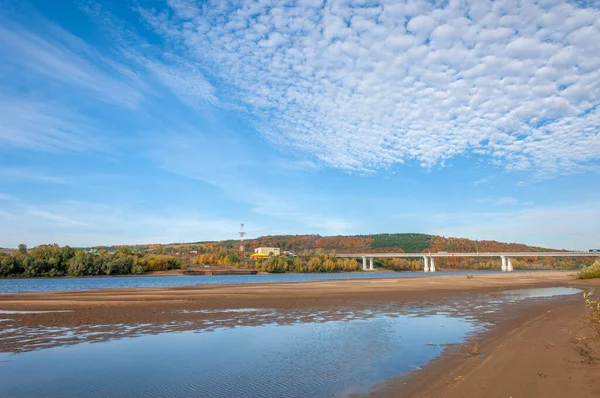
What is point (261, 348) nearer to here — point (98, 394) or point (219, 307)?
point (98, 394)

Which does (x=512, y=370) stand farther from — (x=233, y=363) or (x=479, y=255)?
(x=479, y=255)

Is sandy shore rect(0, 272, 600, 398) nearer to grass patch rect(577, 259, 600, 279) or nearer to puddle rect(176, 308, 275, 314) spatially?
puddle rect(176, 308, 275, 314)

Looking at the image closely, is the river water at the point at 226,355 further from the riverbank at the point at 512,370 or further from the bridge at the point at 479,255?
the bridge at the point at 479,255

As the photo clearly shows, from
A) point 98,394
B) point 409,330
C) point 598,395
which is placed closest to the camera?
point 598,395

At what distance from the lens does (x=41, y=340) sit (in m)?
16.2

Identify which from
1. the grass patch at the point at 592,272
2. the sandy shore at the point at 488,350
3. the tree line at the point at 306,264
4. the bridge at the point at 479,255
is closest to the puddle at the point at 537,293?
the sandy shore at the point at 488,350

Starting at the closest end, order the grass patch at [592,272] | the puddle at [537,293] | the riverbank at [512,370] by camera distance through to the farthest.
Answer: the riverbank at [512,370] < the puddle at [537,293] < the grass patch at [592,272]

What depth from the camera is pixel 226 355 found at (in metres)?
13.4

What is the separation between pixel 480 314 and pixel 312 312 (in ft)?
31.8

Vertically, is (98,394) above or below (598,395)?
below

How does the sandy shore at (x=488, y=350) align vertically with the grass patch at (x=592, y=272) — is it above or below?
below

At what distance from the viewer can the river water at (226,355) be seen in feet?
32.4

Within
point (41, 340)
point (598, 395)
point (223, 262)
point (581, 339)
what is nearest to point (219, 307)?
point (41, 340)

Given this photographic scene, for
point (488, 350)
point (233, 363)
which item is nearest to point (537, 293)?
point (488, 350)
